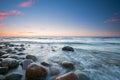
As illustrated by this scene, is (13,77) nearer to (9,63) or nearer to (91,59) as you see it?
(9,63)

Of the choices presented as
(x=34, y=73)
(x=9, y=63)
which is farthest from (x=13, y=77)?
(x=9, y=63)

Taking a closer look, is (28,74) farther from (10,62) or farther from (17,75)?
(10,62)

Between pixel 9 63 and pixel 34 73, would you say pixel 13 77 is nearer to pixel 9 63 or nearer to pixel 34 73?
pixel 34 73

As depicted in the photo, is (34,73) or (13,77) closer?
(13,77)

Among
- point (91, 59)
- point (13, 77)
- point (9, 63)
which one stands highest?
point (9, 63)

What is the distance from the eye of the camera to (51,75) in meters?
4.19

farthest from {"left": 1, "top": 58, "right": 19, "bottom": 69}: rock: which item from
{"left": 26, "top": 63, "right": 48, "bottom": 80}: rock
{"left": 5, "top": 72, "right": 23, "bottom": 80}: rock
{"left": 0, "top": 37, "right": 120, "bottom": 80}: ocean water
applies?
{"left": 0, "top": 37, "right": 120, "bottom": 80}: ocean water

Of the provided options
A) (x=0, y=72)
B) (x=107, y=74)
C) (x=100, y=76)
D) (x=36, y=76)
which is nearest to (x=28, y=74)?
(x=36, y=76)

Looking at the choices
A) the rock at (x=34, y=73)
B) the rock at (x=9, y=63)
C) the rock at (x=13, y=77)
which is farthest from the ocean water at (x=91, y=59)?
the rock at (x=9, y=63)

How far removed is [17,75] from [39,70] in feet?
2.39

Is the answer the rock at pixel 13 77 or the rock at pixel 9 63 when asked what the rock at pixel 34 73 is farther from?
the rock at pixel 9 63

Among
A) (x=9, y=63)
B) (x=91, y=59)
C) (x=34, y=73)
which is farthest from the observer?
(x=91, y=59)

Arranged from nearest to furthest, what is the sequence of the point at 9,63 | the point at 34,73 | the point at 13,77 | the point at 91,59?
the point at 13,77 < the point at 34,73 < the point at 9,63 < the point at 91,59

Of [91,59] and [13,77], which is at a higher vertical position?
[13,77]
